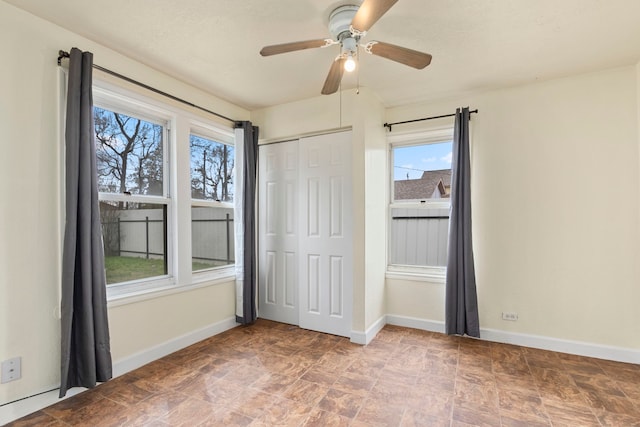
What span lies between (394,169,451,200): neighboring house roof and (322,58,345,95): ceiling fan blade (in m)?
1.75

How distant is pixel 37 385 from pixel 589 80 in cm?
490

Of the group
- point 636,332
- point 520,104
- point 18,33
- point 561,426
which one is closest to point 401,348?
point 561,426

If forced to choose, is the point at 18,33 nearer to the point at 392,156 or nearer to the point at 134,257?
the point at 134,257

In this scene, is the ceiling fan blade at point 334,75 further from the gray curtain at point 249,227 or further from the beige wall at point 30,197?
the beige wall at point 30,197

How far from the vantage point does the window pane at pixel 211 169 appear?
3.28m

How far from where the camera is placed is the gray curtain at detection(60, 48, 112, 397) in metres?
2.06

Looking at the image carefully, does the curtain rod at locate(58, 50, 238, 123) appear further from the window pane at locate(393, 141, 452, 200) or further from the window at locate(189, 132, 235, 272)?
the window pane at locate(393, 141, 452, 200)

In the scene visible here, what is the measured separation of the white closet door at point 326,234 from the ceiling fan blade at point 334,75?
0.99 m

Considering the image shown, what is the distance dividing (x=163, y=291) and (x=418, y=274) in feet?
8.61

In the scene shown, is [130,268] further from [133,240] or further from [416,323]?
[416,323]

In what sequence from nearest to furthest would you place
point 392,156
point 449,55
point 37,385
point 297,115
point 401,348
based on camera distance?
point 37,385 → point 449,55 → point 401,348 → point 297,115 → point 392,156

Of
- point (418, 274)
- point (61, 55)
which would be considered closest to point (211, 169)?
point (61, 55)

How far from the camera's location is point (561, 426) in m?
1.86

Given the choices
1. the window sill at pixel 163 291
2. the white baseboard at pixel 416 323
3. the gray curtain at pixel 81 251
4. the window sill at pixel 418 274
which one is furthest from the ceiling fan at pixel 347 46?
the white baseboard at pixel 416 323
